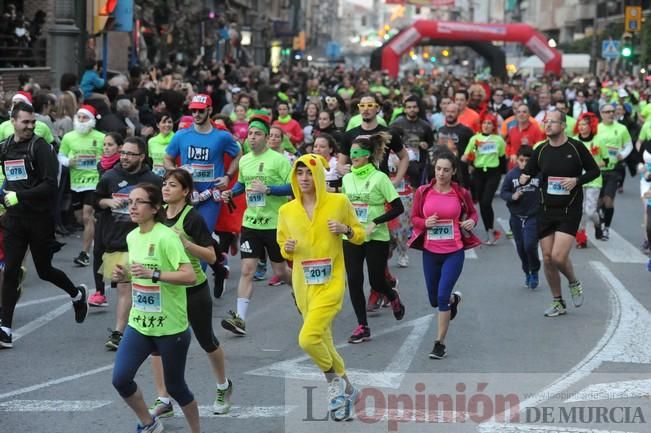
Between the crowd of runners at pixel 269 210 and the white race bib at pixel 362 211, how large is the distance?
0.08 feet

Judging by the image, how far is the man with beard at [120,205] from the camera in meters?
9.66

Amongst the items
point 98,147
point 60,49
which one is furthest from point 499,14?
point 98,147

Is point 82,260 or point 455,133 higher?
point 455,133

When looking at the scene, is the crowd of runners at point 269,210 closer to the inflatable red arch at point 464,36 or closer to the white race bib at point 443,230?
the white race bib at point 443,230

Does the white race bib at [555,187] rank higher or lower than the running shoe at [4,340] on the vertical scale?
higher

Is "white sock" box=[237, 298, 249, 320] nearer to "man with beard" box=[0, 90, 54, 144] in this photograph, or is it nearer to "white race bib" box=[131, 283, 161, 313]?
"man with beard" box=[0, 90, 54, 144]

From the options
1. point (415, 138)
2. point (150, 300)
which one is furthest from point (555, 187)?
point (150, 300)

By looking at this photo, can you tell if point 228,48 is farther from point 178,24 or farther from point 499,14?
point 499,14

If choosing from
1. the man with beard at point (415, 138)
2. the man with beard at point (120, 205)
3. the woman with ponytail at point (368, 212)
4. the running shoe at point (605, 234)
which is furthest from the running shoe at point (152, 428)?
the running shoe at point (605, 234)

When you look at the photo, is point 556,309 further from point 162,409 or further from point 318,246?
point 162,409

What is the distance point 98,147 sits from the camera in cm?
1414

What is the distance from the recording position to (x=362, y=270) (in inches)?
411

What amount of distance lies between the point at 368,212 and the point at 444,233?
0.83m

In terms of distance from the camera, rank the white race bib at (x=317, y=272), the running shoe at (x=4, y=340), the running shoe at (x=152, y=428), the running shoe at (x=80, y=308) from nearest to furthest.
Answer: the running shoe at (x=152, y=428) → the white race bib at (x=317, y=272) → the running shoe at (x=4, y=340) → the running shoe at (x=80, y=308)
